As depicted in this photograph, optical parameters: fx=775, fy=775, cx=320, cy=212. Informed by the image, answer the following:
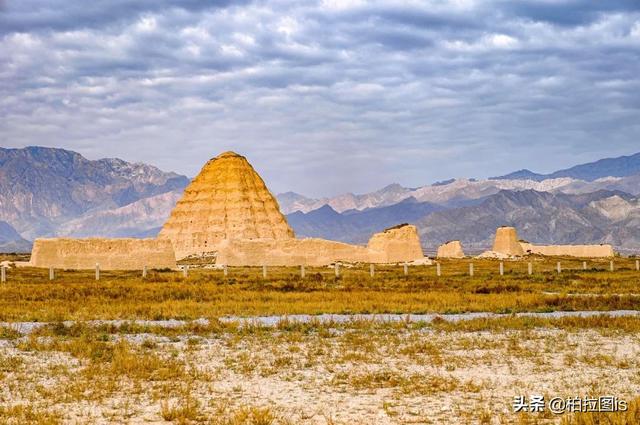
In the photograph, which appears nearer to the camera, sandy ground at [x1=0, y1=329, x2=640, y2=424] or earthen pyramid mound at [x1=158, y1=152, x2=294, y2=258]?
sandy ground at [x1=0, y1=329, x2=640, y2=424]

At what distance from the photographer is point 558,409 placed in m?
10.2

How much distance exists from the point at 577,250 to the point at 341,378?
10374 centimetres

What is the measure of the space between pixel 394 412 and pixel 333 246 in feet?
227

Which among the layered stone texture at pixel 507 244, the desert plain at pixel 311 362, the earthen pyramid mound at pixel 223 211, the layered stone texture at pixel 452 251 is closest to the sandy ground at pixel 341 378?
the desert plain at pixel 311 362

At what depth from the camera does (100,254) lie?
6944 cm

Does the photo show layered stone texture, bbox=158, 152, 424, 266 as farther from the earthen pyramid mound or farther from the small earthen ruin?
the small earthen ruin

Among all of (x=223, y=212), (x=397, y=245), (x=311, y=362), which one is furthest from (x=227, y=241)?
(x=311, y=362)

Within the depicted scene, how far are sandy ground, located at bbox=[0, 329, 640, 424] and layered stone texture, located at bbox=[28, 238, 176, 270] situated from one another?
177 feet

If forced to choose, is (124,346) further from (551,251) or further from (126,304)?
(551,251)

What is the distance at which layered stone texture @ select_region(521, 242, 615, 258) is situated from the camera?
106312mm

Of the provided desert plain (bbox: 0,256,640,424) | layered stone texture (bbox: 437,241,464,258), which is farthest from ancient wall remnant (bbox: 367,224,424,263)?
desert plain (bbox: 0,256,640,424)

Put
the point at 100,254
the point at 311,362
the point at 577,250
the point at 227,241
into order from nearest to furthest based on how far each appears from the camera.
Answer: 1. the point at 311,362
2. the point at 100,254
3. the point at 227,241
4. the point at 577,250

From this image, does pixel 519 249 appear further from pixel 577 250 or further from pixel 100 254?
pixel 100 254

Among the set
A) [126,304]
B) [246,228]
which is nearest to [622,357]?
[126,304]
